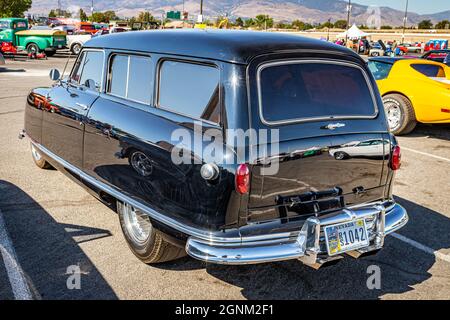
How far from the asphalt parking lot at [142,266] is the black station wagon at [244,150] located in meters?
0.29

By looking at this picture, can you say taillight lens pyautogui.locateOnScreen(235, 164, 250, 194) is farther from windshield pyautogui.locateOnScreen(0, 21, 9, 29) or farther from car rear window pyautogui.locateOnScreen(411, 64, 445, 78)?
windshield pyautogui.locateOnScreen(0, 21, 9, 29)

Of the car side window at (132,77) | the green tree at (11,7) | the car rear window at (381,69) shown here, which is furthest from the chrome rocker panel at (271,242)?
the green tree at (11,7)

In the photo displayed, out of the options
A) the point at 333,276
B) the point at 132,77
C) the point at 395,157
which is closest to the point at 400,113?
the point at 395,157

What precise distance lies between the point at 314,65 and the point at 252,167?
104 cm

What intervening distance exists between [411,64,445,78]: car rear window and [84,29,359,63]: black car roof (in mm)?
5984

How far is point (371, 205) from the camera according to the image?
11.1 feet

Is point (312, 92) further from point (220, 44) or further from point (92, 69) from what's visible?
point (92, 69)

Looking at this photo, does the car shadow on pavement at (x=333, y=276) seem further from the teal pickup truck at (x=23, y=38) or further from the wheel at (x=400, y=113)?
the teal pickup truck at (x=23, y=38)

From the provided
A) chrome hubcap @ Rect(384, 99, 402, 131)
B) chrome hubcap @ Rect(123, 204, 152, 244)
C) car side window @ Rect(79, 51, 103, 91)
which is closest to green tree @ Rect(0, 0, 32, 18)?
chrome hubcap @ Rect(384, 99, 402, 131)

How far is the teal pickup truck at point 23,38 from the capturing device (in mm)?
23812

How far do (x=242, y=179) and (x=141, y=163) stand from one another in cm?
91

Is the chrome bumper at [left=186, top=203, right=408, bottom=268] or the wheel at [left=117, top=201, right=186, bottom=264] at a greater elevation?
the chrome bumper at [left=186, top=203, right=408, bottom=268]

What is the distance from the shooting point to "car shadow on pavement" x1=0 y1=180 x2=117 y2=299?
10.3ft
